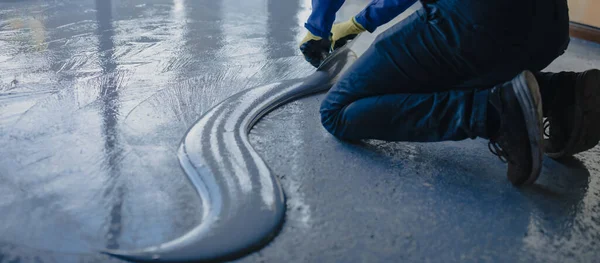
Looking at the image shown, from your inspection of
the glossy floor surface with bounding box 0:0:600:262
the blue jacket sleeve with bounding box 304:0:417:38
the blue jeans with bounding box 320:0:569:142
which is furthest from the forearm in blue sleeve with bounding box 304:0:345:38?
the blue jeans with bounding box 320:0:569:142

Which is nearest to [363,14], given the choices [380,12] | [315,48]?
[380,12]

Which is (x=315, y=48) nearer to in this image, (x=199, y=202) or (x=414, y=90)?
(x=414, y=90)

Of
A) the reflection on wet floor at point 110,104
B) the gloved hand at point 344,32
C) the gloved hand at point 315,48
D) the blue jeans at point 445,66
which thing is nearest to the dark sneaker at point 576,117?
the blue jeans at point 445,66

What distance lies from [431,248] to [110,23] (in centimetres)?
263

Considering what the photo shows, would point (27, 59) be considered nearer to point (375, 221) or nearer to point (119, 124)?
point (119, 124)

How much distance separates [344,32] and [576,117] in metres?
1.01

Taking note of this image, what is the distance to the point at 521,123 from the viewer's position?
1249 mm

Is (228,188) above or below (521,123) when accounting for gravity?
below

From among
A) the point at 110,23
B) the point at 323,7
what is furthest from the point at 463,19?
the point at 110,23

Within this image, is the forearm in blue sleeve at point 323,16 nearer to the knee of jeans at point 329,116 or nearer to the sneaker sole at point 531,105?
the knee of jeans at point 329,116

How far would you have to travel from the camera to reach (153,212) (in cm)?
117

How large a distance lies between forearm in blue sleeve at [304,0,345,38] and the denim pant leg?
0.46 metres

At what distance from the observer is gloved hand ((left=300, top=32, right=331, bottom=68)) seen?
2142 mm

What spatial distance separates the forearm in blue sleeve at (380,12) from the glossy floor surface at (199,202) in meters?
0.38
